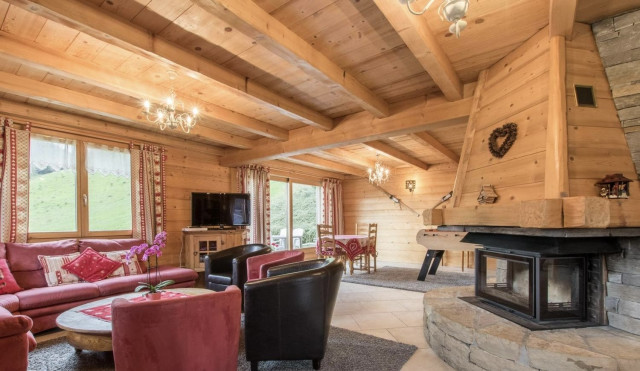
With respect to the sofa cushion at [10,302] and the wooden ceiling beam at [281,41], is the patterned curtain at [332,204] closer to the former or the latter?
the wooden ceiling beam at [281,41]

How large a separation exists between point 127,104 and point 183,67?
69.0 inches

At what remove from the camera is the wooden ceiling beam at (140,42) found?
5.98ft

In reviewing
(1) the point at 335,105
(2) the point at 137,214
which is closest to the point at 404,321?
(1) the point at 335,105

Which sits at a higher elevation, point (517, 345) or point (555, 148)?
point (555, 148)

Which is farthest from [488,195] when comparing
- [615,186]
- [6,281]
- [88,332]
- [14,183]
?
[14,183]

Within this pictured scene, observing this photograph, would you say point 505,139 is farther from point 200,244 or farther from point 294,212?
point 294,212

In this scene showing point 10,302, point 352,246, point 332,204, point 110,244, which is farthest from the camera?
point 332,204

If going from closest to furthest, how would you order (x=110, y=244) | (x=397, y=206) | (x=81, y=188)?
(x=110, y=244)
(x=81, y=188)
(x=397, y=206)

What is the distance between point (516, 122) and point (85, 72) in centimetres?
337

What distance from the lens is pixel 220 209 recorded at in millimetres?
5223

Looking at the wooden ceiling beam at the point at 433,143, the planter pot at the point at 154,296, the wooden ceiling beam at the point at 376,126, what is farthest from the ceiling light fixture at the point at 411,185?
the planter pot at the point at 154,296

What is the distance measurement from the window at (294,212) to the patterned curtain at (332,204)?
0.18m

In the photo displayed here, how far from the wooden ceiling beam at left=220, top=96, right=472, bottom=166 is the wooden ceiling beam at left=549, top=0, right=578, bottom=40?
933 millimetres

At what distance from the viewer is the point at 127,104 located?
3729 millimetres
